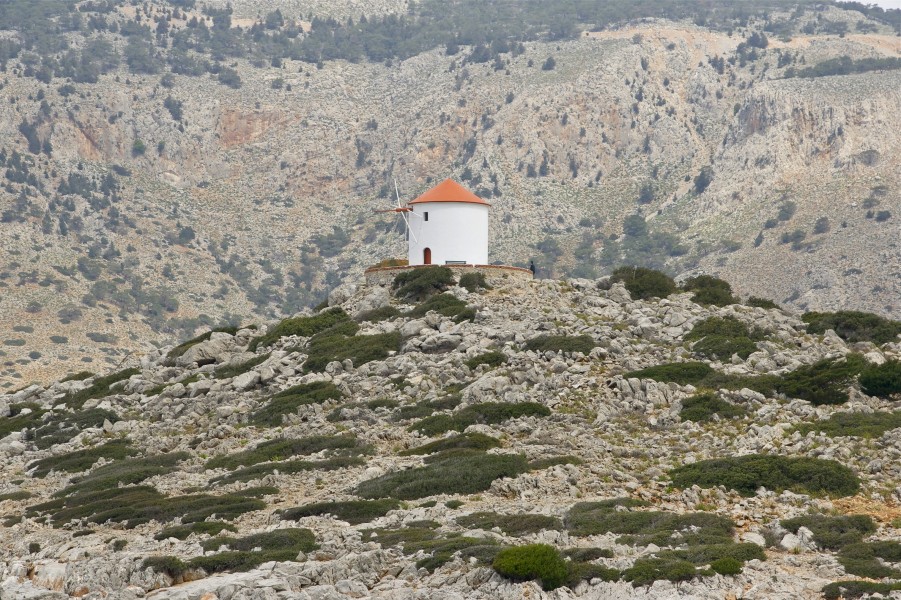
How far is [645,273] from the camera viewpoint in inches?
2473

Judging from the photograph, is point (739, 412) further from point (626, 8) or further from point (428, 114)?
point (626, 8)

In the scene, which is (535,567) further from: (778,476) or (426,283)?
(426,283)

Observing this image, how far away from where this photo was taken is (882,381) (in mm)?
45219

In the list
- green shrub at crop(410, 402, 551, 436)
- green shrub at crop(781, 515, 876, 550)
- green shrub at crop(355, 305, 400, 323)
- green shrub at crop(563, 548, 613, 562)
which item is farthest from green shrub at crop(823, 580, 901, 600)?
green shrub at crop(355, 305, 400, 323)

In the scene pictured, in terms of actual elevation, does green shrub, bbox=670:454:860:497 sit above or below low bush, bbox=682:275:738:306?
above

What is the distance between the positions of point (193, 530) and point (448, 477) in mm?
7150

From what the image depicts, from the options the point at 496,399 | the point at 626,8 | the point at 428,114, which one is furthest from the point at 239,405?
the point at 626,8

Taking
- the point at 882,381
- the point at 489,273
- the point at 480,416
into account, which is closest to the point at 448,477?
the point at 480,416

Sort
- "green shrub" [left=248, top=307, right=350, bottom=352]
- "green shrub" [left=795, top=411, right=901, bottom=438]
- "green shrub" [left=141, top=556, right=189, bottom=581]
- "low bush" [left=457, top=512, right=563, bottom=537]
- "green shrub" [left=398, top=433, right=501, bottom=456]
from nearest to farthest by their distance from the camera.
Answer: "green shrub" [left=141, top=556, right=189, bottom=581], "low bush" [left=457, top=512, right=563, bottom=537], "green shrub" [left=795, top=411, right=901, bottom=438], "green shrub" [left=398, top=433, right=501, bottom=456], "green shrub" [left=248, top=307, right=350, bottom=352]

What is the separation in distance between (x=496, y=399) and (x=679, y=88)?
127953mm

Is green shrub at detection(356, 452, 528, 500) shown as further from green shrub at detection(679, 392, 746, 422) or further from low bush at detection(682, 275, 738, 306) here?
low bush at detection(682, 275, 738, 306)

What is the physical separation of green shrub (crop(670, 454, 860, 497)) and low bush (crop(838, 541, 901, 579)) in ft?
17.2

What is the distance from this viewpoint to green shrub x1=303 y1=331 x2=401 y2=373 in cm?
5522

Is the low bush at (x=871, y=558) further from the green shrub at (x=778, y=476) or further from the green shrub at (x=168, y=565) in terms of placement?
the green shrub at (x=168, y=565)
